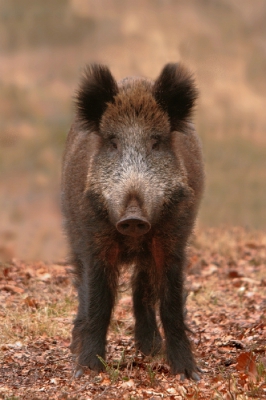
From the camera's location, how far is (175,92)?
575cm

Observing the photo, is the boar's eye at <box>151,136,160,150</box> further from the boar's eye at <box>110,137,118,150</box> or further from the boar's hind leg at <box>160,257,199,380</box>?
the boar's hind leg at <box>160,257,199,380</box>

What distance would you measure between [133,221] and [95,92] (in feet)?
4.70

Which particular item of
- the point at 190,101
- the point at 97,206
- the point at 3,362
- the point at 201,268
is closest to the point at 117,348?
the point at 3,362

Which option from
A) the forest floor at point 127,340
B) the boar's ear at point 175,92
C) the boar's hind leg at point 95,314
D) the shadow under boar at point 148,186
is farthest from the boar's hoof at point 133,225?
the boar's ear at point 175,92

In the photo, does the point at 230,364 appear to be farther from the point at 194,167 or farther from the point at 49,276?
the point at 49,276

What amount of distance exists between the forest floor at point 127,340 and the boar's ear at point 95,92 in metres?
1.61

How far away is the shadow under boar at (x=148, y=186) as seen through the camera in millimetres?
5477

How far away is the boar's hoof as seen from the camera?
4809 mm

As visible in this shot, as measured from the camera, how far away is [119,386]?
5.06m

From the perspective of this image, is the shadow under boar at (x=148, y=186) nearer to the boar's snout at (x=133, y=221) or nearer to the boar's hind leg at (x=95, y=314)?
the boar's hind leg at (x=95, y=314)

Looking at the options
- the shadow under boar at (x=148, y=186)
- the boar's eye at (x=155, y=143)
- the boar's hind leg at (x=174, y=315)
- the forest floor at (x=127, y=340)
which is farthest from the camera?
the boar's hind leg at (x=174, y=315)

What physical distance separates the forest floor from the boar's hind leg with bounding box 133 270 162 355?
14cm

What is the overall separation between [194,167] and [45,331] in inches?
85.5

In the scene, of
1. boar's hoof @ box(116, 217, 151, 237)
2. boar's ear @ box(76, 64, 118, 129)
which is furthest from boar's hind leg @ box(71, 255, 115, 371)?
boar's ear @ box(76, 64, 118, 129)
